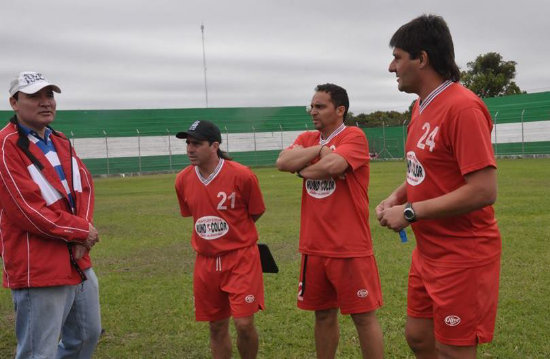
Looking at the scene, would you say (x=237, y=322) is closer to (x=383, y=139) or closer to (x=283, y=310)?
(x=283, y=310)

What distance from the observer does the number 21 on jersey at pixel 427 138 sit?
319 centimetres

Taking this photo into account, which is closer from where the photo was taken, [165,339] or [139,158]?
[165,339]

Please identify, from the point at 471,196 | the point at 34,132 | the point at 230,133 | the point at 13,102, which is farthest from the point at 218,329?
the point at 230,133

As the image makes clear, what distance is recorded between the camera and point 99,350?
5.48 meters

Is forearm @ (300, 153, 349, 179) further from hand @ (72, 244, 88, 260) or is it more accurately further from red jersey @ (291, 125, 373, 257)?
hand @ (72, 244, 88, 260)

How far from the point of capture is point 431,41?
10.5 feet

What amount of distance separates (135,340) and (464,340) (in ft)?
12.1

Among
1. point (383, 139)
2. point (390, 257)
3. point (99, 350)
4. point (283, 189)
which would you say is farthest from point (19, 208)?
point (383, 139)

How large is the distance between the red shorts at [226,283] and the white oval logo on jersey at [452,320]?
196cm

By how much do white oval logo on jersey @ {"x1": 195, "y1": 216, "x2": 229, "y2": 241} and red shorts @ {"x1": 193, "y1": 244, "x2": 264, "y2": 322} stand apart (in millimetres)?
190

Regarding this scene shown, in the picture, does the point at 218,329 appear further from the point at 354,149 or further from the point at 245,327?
the point at 354,149

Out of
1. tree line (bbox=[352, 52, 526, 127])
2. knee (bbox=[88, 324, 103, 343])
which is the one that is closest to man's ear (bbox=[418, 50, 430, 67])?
knee (bbox=[88, 324, 103, 343])

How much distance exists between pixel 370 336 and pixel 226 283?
1.29m

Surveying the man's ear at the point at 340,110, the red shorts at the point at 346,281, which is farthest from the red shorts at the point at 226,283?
the man's ear at the point at 340,110
